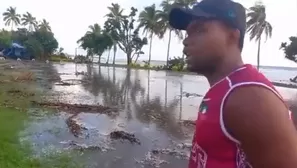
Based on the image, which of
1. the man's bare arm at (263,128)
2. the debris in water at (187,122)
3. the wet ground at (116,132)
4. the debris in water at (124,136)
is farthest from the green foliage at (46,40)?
the man's bare arm at (263,128)

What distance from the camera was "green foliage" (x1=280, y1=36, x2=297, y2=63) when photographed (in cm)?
4254

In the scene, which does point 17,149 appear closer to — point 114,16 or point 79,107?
point 79,107

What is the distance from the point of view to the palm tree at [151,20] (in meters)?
54.9

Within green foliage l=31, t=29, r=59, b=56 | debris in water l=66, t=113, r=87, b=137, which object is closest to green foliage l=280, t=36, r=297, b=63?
debris in water l=66, t=113, r=87, b=137

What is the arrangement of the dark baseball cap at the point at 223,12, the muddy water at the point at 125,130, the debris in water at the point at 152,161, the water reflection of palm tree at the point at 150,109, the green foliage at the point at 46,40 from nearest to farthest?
the dark baseball cap at the point at 223,12 → the debris in water at the point at 152,161 → the muddy water at the point at 125,130 → the water reflection of palm tree at the point at 150,109 → the green foliage at the point at 46,40

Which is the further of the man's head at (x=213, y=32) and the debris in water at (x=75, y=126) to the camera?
the debris in water at (x=75, y=126)

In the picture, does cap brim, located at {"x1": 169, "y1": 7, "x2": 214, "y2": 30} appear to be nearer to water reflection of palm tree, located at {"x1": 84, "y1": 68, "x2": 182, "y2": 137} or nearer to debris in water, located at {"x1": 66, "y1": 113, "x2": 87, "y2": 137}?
debris in water, located at {"x1": 66, "y1": 113, "x2": 87, "y2": 137}

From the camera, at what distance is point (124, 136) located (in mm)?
8391

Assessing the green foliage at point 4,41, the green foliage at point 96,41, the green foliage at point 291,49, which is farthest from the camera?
the green foliage at point 4,41

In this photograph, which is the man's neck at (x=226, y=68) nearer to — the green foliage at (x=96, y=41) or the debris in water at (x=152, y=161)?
the debris in water at (x=152, y=161)

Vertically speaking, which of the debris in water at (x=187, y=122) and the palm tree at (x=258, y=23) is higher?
the palm tree at (x=258, y=23)

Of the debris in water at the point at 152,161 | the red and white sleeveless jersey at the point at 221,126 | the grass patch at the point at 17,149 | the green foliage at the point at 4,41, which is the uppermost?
the green foliage at the point at 4,41

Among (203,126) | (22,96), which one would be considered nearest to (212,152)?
(203,126)

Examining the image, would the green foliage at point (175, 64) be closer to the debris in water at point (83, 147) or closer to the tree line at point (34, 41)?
the tree line at point (34, 41)
